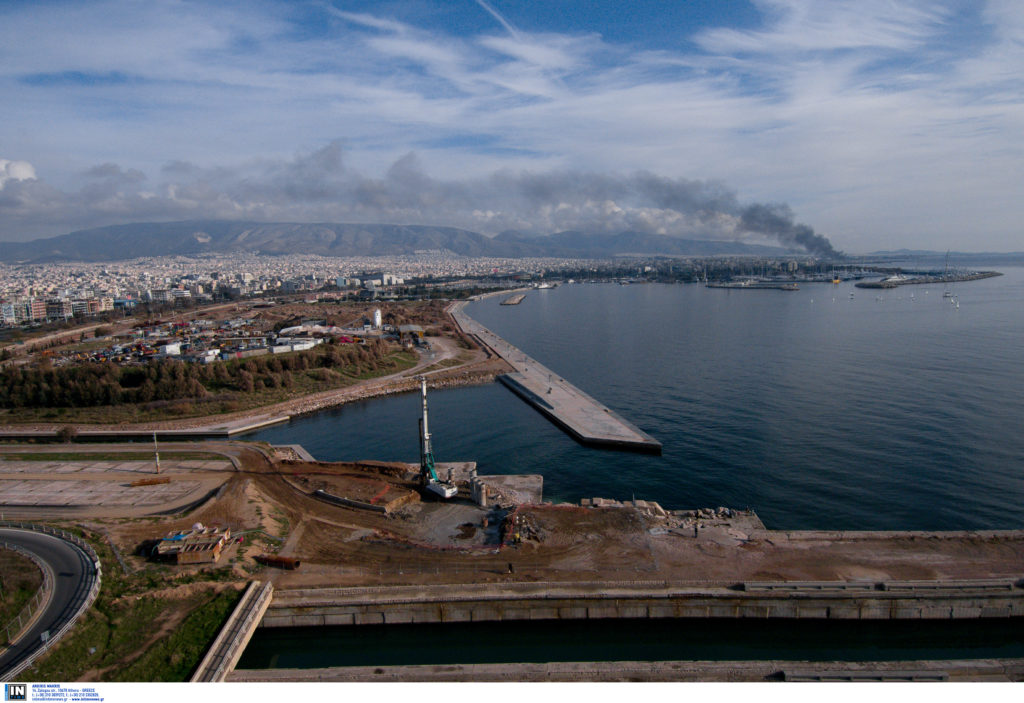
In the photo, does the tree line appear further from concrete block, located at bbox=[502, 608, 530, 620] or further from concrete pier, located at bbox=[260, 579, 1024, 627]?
concrete block, located at bbox=[502, 608, 530, 620]

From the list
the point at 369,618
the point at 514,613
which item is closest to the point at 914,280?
the point at 514,613

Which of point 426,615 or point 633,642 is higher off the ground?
point 426,615

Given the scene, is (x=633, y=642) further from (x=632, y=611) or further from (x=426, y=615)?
(x=426, y=615)

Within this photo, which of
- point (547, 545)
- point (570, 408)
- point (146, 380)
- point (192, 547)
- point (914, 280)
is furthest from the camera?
point (914, 280)

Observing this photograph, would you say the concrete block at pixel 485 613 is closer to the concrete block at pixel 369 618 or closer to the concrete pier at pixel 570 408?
the concrete block at pixel 369 618

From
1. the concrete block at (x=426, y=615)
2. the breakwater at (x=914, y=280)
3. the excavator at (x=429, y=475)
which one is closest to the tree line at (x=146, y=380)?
the excavator at (x=429, y=475)
